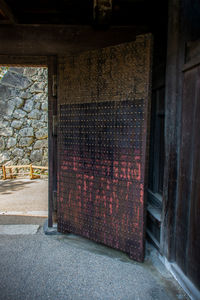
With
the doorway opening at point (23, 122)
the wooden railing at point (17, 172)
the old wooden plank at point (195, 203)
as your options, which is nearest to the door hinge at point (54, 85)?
the old wooden plank at point (195, 203)

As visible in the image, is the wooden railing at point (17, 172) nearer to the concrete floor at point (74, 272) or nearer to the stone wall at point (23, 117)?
the stone wall at point (23, 117)

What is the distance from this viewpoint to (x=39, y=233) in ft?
9.91

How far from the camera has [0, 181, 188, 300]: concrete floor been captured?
1.84 meters

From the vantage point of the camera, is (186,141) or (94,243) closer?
(186,141)

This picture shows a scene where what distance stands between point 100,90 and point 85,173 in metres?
1.05

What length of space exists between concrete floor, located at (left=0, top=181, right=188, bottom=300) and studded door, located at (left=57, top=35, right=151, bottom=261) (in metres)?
0.17

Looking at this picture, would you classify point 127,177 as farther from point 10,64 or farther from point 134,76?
point 10,64

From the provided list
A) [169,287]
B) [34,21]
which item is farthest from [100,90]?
[169,287]

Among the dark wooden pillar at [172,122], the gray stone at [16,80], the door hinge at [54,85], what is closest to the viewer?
the dark wooden pillar at [172,122]

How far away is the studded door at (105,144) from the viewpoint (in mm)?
2234

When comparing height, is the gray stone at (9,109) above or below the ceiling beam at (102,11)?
below

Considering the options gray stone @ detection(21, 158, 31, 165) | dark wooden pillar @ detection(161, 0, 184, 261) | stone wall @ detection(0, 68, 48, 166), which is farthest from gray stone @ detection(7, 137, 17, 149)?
dark wooden pillar @ detection(161, 0, 184, 261)

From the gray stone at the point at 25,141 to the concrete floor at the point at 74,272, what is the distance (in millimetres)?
6148

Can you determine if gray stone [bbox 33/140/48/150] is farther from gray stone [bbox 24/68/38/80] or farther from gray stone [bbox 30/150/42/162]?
gray stone [bbox 24/68/38/80]
